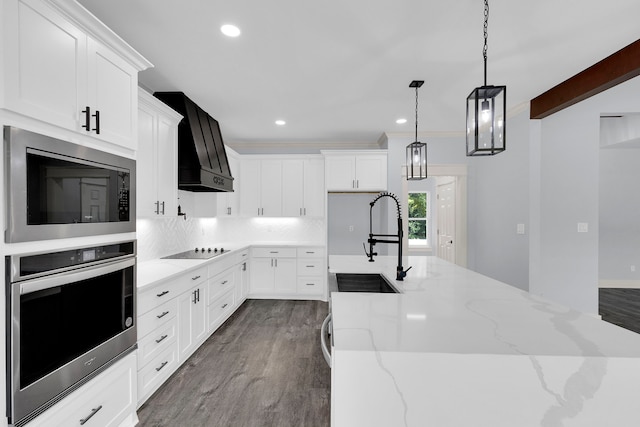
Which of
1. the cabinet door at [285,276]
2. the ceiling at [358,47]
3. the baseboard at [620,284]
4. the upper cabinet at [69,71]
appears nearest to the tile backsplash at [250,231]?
the cabinet door at [285,276]

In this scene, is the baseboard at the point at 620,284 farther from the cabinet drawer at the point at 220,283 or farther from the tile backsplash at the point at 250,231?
the cabinet drawer at the point at 220,283

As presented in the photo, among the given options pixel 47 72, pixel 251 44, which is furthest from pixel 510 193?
pixel 47 72

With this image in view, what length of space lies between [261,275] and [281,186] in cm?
147

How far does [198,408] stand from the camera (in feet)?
7.11

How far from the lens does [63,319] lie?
1.43m

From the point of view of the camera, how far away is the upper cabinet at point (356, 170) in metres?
4.87

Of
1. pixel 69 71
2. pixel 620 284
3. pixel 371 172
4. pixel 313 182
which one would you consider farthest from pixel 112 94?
pixel 620 284

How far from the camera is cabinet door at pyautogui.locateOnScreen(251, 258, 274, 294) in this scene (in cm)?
485

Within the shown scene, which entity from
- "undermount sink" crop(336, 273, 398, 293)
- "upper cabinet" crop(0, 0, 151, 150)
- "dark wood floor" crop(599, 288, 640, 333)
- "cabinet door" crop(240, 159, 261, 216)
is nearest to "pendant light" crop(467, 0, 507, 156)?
"undermount sink" crop(336, 273, 398, 293)

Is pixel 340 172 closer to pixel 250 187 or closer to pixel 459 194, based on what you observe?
pixel 250 187

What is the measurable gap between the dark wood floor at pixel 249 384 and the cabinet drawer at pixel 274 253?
1.29 meters

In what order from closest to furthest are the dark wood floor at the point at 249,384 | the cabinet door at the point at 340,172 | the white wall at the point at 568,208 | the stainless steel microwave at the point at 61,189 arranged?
the stainless steel microwave at the point at 61,189, the dark wood floor at the point at 249,384, the white wall at the point at 568,208, the cabinet door at the point at 340,172

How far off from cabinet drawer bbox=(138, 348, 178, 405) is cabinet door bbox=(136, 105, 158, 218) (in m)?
1.13

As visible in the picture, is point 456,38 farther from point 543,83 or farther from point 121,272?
point 121,272
